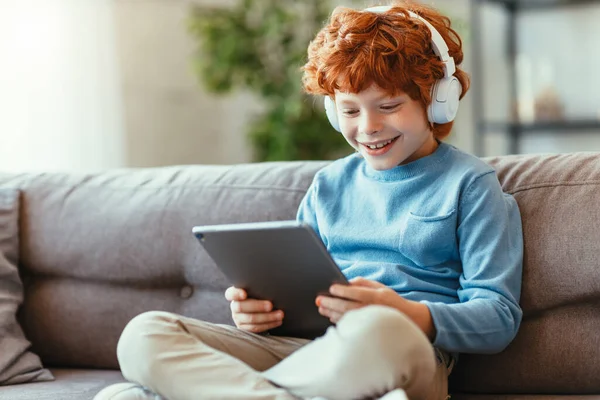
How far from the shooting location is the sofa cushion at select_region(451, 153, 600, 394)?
145cm

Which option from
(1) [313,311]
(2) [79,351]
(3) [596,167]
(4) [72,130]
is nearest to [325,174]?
(1) [313,311]

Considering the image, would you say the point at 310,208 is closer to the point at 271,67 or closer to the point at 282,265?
Result: the point at 282,265

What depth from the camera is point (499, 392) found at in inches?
59.2

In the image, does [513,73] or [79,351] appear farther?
[513,73]

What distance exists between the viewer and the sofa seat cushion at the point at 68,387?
1.57 meters

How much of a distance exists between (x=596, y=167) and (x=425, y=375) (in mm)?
568

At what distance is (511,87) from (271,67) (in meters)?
1.13

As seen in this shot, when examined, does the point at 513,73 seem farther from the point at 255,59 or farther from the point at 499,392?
the point at 499,392

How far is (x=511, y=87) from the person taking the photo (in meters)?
4.06

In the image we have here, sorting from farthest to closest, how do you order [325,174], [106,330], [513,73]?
[513,73], [106,330], [325,174]

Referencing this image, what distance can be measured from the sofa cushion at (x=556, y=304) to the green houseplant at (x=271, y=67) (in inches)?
86.0

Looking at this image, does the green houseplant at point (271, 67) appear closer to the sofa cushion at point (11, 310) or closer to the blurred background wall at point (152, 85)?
the blurred background wall at point (152, 85)

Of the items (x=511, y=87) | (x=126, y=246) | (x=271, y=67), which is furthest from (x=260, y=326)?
(x=511, y=87)

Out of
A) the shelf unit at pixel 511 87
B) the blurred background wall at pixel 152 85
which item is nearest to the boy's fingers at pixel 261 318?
the blurred background wall at pixel 152 85
